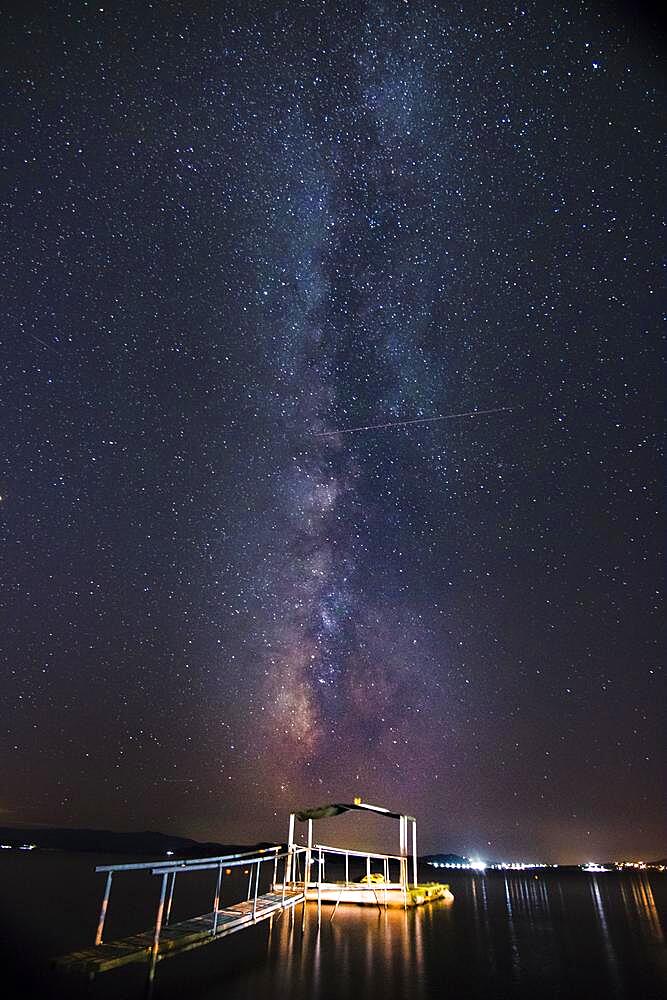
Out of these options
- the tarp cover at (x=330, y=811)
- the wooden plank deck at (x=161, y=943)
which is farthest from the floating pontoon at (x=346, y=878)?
the wooden plank deck at (x=161, y=943)

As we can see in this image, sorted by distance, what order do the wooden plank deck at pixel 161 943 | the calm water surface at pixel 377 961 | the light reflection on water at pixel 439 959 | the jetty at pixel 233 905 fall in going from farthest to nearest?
1. the light reflection on water at pixel 439 959
2. the calm water surface at pixel 377 961
3. the jetty at pixel 233 905
4. the wooden plank deck at pixel 161 943

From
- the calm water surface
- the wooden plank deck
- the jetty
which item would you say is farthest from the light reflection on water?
the wooden plank deck

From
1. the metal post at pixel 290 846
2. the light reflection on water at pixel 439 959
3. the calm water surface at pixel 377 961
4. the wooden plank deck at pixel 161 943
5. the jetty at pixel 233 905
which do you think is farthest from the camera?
the metal post at pixel 290 846

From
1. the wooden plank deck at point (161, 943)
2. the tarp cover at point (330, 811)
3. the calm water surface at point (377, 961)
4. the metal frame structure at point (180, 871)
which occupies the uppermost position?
the tarp cover at point (330, 811)

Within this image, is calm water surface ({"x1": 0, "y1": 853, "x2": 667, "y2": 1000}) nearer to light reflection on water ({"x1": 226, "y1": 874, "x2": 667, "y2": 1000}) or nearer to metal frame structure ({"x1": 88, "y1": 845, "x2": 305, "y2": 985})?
light reflection on water ({"x1": 226, "y1": 874, "x2": 667, "y2": 1000})

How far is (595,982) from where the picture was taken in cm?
1656

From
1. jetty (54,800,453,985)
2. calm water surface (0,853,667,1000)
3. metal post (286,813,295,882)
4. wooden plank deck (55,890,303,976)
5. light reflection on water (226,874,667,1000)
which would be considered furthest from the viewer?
metal post (286,813,295,882)

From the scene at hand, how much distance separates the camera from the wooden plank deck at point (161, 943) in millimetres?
9875

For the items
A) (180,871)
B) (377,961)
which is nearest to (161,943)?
(180,871)

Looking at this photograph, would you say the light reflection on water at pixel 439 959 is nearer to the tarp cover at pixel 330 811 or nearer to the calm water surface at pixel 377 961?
the calm water surface at pixel 377 961

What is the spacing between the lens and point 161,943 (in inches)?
444

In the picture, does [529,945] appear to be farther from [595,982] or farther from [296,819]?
[296,819]

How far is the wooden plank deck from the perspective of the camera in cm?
988

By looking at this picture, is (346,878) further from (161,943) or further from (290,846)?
(161,943)
